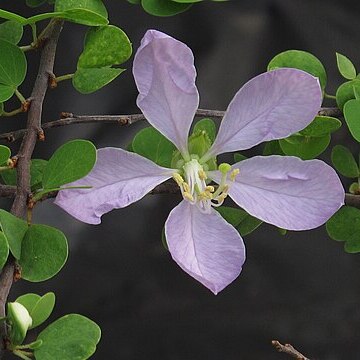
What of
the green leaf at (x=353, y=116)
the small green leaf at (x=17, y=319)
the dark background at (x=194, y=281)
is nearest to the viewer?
the small green leaf at (x=17, y=319)

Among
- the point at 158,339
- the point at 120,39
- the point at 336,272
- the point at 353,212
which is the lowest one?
the point at 158,339

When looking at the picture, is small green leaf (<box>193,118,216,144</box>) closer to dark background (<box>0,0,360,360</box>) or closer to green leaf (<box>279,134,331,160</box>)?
green leaf (<box>279,134,331,160</box>)

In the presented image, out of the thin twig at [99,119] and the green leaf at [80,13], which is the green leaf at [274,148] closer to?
the thin twig at [99,119]

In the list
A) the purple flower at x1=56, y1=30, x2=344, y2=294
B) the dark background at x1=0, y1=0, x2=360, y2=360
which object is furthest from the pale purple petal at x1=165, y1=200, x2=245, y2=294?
the dark background at x1=0, y1=0, x2=360, y2=360

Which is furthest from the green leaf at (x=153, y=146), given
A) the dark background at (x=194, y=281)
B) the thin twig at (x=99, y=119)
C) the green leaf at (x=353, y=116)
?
the dark background at (x=194, y=281)

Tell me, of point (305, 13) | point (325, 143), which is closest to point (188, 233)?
point (325, 143)

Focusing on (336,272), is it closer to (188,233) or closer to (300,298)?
(300,298)

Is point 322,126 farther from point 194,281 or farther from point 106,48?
point 194,281
